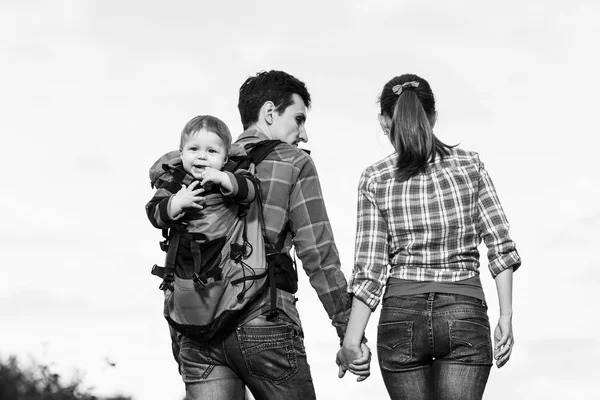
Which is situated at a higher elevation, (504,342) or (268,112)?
(268,112)

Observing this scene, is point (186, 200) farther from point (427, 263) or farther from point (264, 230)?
point (427, 263)

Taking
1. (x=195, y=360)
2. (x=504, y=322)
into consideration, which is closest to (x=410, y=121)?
Answer: (x=504, y=322)

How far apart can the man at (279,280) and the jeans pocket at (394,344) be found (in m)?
0.14

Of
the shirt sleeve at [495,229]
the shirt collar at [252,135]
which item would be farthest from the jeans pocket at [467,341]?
the shirt collar at [252,135]

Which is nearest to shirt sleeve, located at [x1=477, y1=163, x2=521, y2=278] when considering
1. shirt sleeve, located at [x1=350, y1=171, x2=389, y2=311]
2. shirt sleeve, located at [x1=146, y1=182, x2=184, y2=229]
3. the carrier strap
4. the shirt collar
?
shirt sleeve, located at [x1=350, y1=171, x2=389, y2=311]

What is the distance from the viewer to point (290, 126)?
548 centimetres

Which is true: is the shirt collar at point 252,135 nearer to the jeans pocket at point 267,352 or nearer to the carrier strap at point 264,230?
the carrier strap at point 264,230

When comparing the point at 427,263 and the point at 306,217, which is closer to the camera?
the point at 427,263

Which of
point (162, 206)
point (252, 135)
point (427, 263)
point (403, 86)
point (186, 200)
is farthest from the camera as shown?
point (252, 135)

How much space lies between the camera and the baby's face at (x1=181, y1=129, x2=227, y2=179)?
180 inches

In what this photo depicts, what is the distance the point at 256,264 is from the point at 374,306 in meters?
0.80

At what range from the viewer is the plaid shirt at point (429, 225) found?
471 cm

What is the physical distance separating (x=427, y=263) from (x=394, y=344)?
51cm

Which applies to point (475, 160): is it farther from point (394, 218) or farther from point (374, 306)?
point (374, 306)
